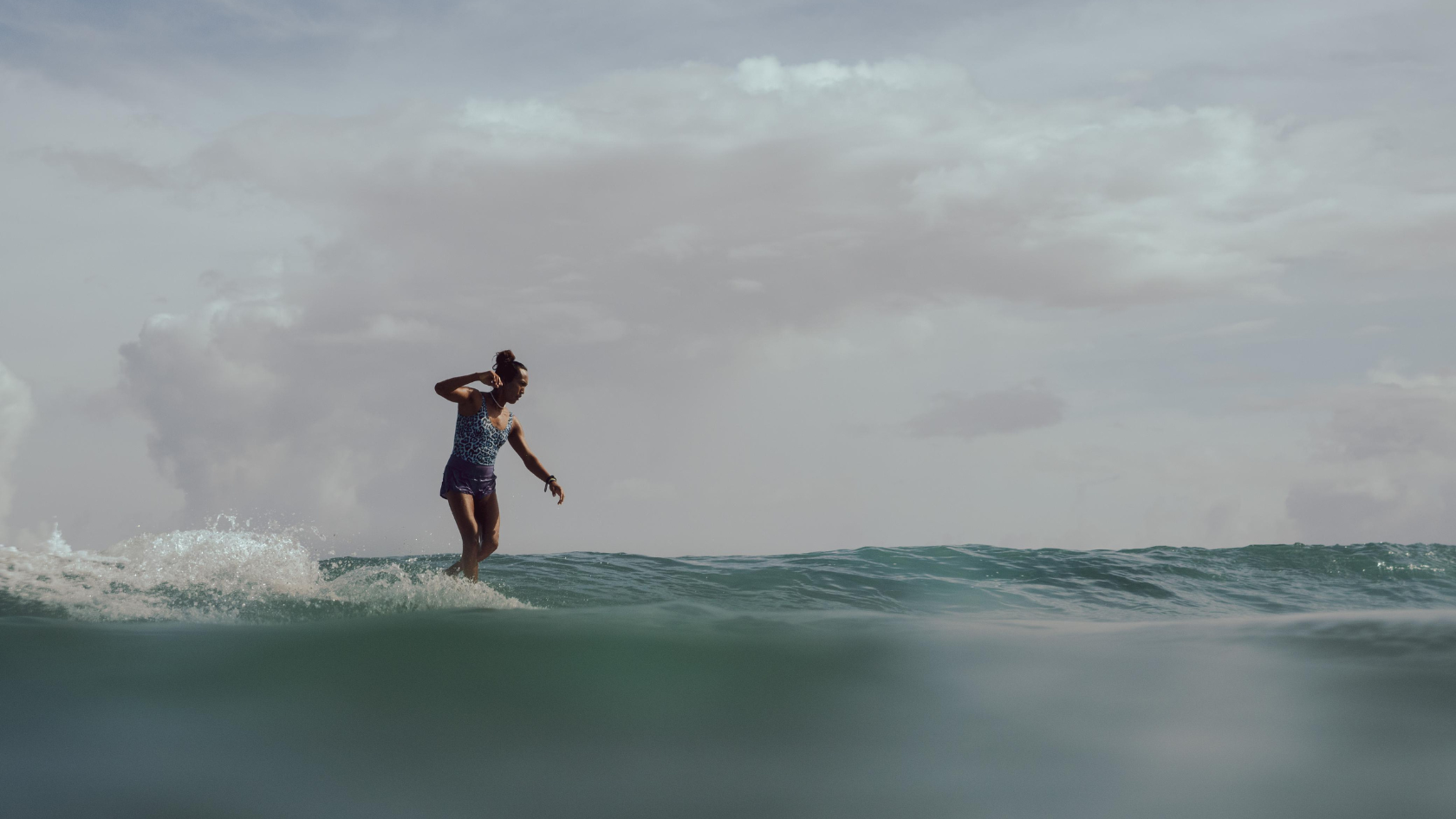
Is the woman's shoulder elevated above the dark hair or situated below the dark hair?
below

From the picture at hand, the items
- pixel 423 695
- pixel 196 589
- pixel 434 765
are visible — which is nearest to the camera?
pixel 434 765

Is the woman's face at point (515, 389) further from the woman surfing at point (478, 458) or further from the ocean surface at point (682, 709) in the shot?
the ocean surface at point (682, 709)

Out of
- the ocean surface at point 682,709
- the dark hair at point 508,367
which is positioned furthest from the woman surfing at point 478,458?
the ocean surface at point 682,709

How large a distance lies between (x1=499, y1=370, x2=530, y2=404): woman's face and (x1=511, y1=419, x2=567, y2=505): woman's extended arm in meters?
0.39

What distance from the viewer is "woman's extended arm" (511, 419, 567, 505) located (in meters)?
9.26

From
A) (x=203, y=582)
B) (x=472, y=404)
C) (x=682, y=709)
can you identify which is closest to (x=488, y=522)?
(x=472, y=404)

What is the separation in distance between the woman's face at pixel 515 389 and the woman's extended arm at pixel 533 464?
39 cm

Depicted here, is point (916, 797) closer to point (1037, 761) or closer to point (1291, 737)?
point (1037, 761)

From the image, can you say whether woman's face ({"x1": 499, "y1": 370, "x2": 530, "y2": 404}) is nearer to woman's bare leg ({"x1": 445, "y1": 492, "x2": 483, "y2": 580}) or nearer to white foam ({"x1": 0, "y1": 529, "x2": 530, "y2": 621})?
woman's bare leg ({"x1": 445, "y1": 492, "x2": 483, "y2": 580})

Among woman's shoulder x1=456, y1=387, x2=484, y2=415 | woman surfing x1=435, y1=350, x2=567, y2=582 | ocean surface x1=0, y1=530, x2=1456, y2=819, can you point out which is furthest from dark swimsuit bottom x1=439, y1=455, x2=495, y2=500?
ocean surface x1=0, y1=530, x2=1456, y2=819

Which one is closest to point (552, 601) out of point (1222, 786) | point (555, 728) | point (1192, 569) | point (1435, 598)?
point (555, 728)

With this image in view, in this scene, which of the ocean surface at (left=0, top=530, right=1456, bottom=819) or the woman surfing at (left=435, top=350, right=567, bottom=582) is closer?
the ocean surface at (left=0, top=530, right=1456, bottom=819)

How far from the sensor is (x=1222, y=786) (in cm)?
452

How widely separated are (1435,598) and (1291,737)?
9.91m
